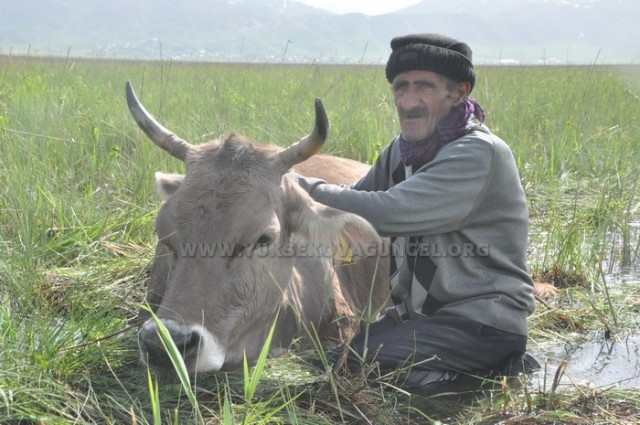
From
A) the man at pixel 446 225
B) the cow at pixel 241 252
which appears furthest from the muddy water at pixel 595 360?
the cow at pixel 241 252

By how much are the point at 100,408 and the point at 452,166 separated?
2.02m

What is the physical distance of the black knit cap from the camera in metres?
4.41

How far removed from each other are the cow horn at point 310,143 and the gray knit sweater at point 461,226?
0.73 ft

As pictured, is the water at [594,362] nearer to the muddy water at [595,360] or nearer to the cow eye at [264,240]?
the muddy water at [595,360]

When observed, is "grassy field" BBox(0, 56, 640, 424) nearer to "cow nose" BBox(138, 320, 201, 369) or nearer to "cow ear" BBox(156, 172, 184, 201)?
"cow nose" BBox(138, 320, 201, 369)

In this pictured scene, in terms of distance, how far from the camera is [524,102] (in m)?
12.1

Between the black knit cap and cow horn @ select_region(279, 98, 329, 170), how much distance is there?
2.35 ft

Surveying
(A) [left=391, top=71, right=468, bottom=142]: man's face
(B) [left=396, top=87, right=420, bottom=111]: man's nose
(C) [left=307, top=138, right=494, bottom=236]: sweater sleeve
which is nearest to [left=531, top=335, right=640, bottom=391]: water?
(C) [left=307, top=138, right=494, bottom=236]: sweater sleeve

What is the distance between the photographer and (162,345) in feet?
11.8

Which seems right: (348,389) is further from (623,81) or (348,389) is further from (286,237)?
(623,81)

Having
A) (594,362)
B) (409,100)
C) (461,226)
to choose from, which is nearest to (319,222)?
(461,226)

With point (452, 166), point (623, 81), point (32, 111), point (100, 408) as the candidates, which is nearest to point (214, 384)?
point (100, 408)

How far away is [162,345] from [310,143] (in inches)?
48.0

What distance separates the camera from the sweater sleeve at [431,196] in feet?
13.6
